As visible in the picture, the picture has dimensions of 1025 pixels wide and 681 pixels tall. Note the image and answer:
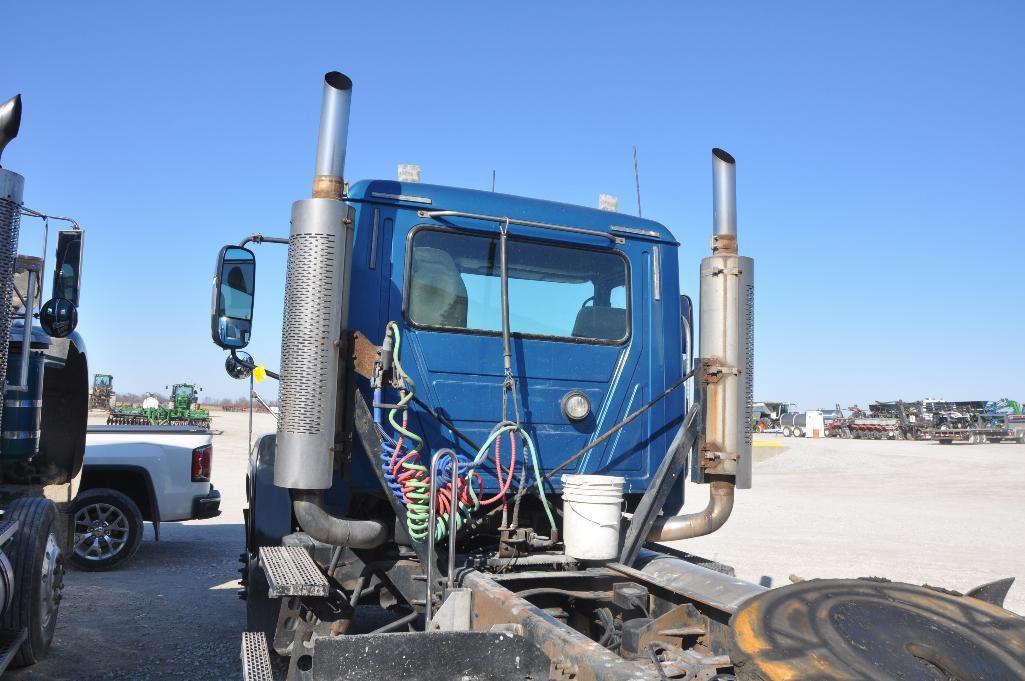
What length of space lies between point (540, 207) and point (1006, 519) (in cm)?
1321

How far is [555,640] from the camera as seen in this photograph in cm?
266

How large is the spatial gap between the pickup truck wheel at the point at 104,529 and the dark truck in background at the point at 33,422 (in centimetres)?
250

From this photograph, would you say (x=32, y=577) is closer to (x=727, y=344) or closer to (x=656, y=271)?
(x=656, y=271)

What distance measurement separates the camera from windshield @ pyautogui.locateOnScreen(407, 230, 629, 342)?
459cm

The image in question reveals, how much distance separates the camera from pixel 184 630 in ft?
21.0

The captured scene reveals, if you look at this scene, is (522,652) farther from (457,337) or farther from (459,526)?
(457,337)

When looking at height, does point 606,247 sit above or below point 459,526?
above

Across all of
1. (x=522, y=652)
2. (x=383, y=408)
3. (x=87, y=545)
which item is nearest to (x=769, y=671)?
(x=522, y=652)

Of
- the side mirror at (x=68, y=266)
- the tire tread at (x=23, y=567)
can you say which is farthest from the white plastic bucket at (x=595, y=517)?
the tire tread at (x=23, y=567)

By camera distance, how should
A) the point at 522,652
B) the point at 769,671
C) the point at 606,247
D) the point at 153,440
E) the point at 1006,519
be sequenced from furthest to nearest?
1. the point at 1006,519
2. the point at 153,440
3. the point at 606,247
4. the point at 522,652
5. the point at 769,671

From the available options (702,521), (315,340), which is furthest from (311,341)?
(702,521)

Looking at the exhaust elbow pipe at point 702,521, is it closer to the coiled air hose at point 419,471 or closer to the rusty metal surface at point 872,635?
the coiled air hose at point 419,471

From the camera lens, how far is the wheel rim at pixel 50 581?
5023 millimetres

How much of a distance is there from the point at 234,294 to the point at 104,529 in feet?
18.9
